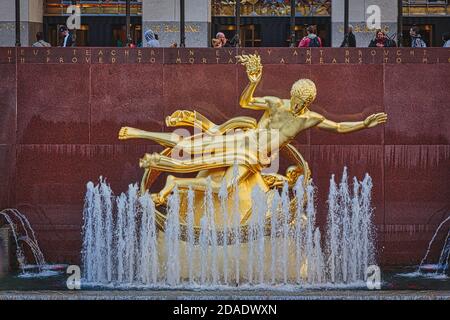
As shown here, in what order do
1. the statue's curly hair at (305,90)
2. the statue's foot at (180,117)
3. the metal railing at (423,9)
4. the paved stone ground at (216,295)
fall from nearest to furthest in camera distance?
1. the paved stone ground at (216,295)
2. the statue's curly hair at (305,90)
3. the statue's foot at (180,117)
4. the metal railing at (423,9)

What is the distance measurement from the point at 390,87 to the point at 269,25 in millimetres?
8252

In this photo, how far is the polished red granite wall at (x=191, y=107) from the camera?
14508mm

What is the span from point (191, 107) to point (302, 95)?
5.37ft

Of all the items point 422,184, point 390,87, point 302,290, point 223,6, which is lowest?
point 302,290

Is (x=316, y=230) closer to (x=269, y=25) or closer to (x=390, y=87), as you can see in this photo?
(x=390, y=87)

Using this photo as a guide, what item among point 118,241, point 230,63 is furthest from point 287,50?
point 118,241

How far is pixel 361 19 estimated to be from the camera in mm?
21422

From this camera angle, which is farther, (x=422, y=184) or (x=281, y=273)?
(x=422, y=184)

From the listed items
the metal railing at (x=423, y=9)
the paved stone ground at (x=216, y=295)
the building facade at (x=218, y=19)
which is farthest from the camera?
the metal railing at (x=423, y=9)

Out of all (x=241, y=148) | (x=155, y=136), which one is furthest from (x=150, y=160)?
(x=241, y=148)

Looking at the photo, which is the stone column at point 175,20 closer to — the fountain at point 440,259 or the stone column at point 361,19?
the stone column at point 361,19

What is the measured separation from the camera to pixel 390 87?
14.6 metres

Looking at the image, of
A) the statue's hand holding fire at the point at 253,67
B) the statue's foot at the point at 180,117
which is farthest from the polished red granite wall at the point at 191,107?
the statue's hand holding fire at the point at 253,67

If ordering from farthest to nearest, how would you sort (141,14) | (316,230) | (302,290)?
(141,14) → (316,230) → (302,290)
